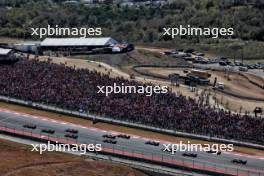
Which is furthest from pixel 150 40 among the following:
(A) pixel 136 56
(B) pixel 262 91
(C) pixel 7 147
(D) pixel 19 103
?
(C) pixel 7 147

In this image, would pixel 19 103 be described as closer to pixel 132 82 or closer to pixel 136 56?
pixel 132 82

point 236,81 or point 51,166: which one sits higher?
point 236,81

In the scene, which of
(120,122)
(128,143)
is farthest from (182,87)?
(128,143)

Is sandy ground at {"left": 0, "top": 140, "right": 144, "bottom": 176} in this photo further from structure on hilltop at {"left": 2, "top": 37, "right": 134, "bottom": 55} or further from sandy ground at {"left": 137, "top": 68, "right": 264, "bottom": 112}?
structure on hilltop at {"left": 2, "top": 37, "right": 134, "bottom": 55}

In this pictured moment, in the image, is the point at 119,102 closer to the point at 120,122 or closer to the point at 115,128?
the point at 120,122

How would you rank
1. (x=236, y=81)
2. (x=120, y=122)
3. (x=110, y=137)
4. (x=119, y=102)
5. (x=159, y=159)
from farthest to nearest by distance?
(x=236, y=81), (x=119, y=102), (x=120, y=122), (x=110, y=137), (x=159, y=159)
